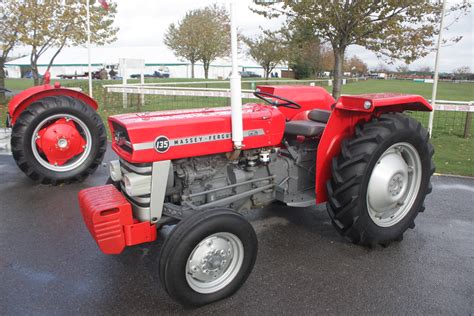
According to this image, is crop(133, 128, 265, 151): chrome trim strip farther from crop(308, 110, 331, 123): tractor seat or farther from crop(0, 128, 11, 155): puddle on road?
crop(0, 128, 11, 155): puddle on road

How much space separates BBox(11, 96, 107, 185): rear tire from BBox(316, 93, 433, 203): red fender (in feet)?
10.9

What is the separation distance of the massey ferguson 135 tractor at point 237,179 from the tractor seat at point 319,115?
0.03 feet

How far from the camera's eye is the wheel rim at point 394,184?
10.7 feet

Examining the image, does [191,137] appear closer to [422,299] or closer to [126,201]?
[126,201]

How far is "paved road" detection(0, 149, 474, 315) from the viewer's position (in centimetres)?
259

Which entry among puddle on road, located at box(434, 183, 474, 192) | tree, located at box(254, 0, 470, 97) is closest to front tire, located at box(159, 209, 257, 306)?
puddle on road, located at box(434, 183, 474, 192)

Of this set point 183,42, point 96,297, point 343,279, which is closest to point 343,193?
point 343,279

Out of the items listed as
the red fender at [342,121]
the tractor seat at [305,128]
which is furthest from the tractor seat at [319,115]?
the red fender at [342,121]

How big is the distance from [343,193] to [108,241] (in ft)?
5.87

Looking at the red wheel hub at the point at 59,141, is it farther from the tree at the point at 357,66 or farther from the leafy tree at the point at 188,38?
the tree at the point at 357,66

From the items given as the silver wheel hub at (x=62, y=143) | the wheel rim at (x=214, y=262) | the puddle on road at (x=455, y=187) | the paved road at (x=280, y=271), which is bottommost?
the paved road at (x=280, y=271)

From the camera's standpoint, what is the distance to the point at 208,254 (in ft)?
8.32

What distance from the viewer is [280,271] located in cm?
301

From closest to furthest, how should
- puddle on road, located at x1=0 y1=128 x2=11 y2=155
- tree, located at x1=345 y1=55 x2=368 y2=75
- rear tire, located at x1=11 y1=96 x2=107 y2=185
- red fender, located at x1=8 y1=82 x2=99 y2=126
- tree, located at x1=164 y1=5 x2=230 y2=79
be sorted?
1. rear tire, located at x1=11 y1=96 x2=107 y2=185
2. red fender, located at x1=8 y1=82 x2=99 y2=126
3. puddle on road, located at x1=0 y1=128 x2=11 y2=155
4. tree, located at x1=164 y1=5 x2=230 y2=79
5. tree, located at x1=345 y1=55 x2=368 y2=75
